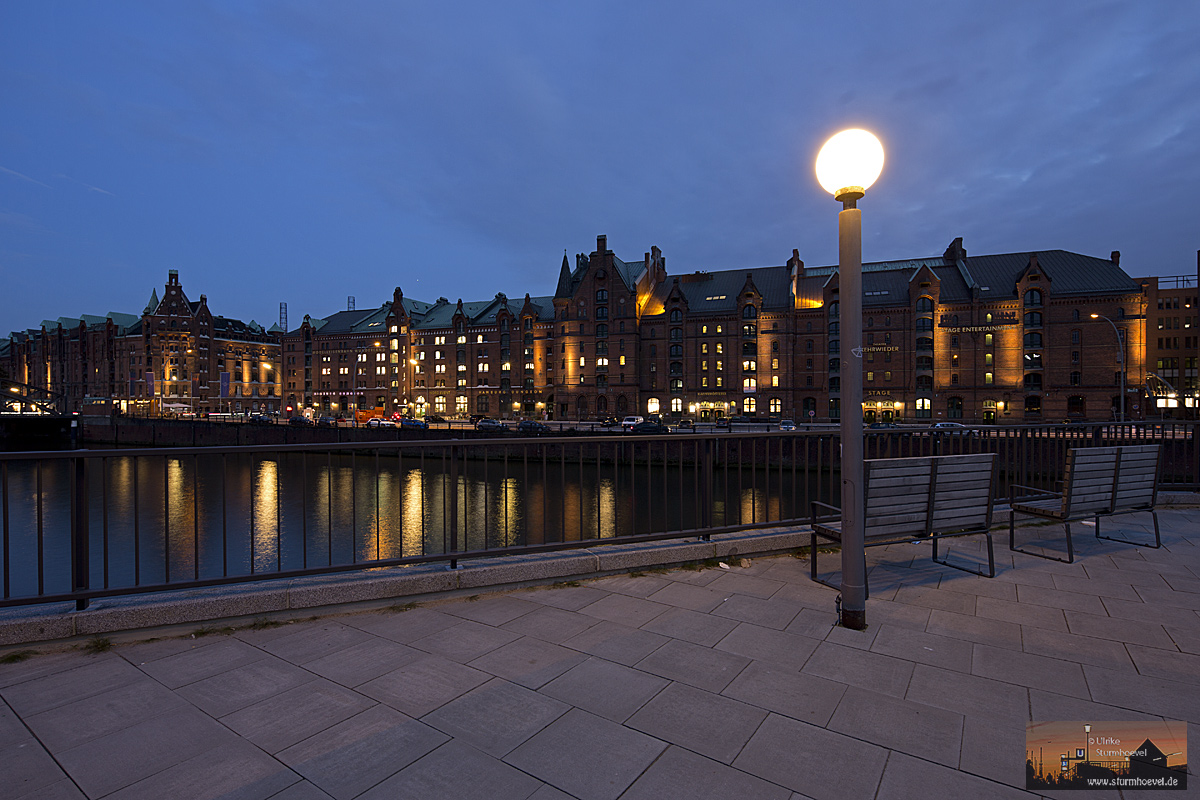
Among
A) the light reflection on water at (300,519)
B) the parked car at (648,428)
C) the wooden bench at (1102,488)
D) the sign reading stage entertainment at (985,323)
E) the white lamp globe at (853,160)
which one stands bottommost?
the light reflection on water at (300,519)

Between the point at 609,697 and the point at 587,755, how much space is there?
1.77 feet

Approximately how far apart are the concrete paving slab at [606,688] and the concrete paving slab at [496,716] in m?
0.12

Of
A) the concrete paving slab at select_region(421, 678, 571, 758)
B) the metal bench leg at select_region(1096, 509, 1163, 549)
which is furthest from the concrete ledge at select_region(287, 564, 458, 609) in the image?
the metal bench leg at select_region(1096, 509, 1163, 549)

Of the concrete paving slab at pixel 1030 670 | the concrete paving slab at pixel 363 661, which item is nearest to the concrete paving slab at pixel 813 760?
the concrete paving slab at pixel 1030 670

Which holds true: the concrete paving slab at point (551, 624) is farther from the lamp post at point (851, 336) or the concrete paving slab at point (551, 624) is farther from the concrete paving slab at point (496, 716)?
the lamp post at point (851, 336)

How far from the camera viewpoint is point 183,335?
104 m

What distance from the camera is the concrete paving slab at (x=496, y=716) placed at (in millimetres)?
2775

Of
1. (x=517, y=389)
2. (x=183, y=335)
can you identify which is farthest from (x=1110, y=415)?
(x=183, y=335)

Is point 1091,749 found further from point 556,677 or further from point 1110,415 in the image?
point 1110,415

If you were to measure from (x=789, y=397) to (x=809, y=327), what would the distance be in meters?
8.58

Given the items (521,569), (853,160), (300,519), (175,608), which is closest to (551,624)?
(521,569)

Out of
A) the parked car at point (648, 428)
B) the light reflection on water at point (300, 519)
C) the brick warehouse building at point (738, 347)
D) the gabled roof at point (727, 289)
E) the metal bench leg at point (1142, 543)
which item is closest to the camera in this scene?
the metal bench leg at point (1142, 543)

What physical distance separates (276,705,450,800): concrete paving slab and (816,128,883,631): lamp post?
9.85 ft

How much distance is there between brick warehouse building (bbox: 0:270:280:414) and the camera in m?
104
